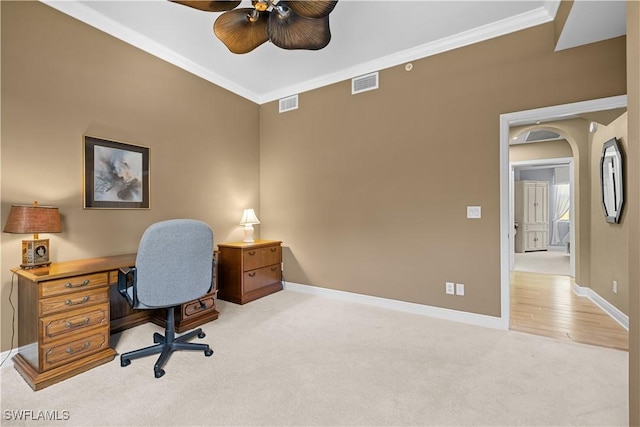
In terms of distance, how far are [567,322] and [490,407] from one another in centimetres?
203

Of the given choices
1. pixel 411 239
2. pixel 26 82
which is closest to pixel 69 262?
pixel 26 82

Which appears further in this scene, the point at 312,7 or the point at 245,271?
the point at 245,271

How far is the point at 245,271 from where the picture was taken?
3639 millimetres

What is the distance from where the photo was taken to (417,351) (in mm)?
2398

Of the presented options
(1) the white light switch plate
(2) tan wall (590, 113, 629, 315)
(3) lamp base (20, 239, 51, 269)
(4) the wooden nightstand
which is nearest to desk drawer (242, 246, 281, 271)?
(4) the wooden nightstand

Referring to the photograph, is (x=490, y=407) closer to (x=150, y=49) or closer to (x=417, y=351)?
(x=417, y=351)

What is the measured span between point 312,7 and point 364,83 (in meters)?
1.91

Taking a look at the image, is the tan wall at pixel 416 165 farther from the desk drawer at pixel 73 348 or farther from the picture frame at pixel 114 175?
the desk drawer at pixel 73 348

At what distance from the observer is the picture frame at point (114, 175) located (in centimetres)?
267

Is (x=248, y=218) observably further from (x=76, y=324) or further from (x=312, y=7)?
(x=312, y=7)

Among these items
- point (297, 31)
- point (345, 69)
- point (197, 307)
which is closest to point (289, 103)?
point (345, 69)

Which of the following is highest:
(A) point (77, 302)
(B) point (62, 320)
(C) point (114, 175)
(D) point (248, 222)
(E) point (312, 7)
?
(E) point (312, 7)

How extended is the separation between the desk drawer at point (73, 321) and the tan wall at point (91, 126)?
2.16 feet

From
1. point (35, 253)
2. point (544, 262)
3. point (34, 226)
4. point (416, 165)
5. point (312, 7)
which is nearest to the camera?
point (312, 7)
